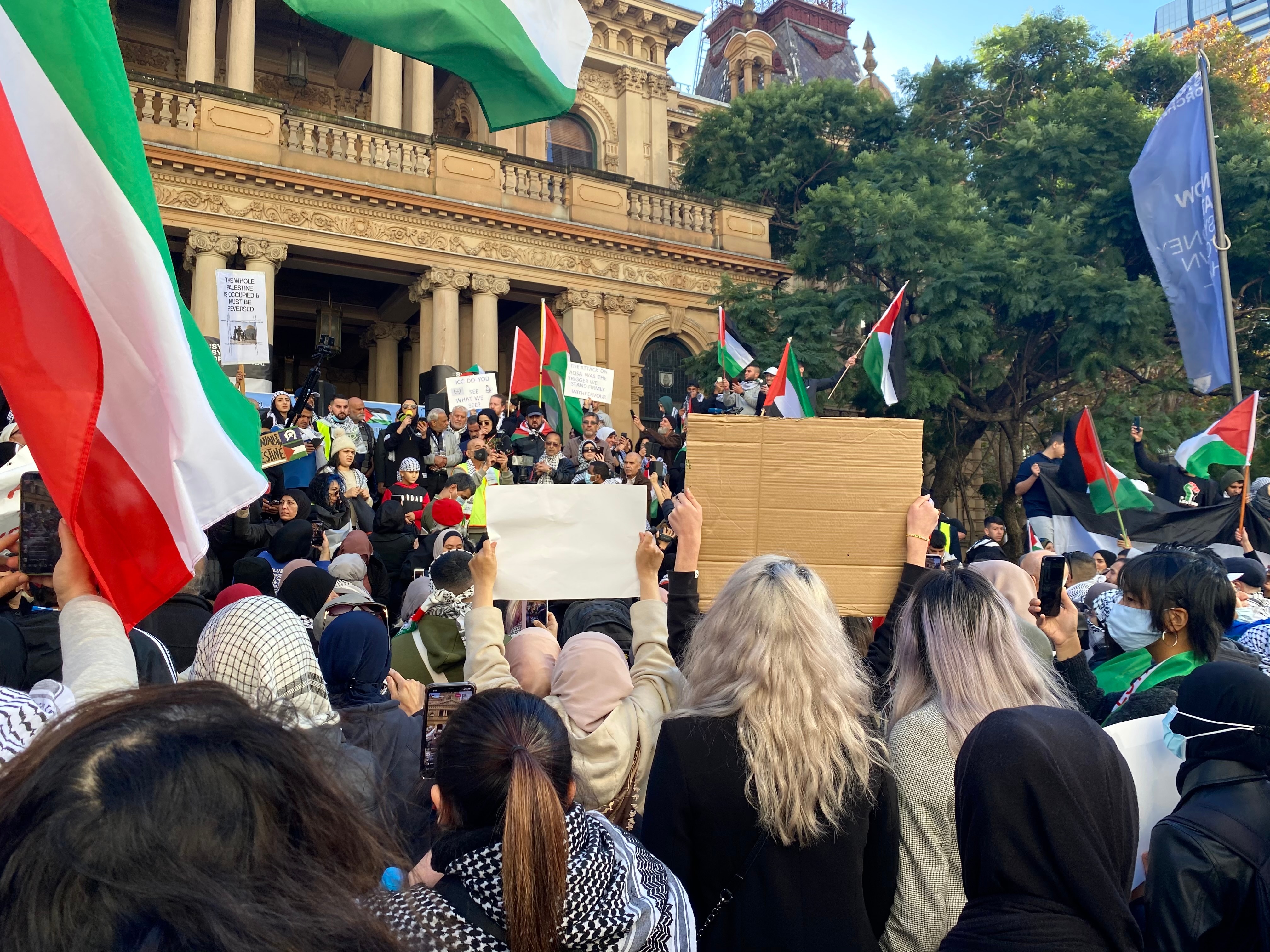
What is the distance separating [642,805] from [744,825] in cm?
71

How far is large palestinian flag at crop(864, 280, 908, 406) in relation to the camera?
1453cm

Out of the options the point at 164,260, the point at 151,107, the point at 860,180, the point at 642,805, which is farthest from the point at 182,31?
the point at 642,805

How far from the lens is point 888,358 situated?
14969 millimetres

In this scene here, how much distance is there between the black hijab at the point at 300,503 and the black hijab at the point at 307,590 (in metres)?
3.84

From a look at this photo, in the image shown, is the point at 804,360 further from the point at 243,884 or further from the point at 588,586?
the point at 243,884

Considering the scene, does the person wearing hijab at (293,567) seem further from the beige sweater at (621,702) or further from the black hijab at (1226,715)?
the black hijab at (1226,715)

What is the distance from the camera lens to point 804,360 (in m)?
21.0

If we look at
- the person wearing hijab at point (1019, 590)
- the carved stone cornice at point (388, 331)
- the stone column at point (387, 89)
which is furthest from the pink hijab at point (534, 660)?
the carved stone cornice at point (388, 331)

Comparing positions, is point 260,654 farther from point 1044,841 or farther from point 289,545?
point 289,545

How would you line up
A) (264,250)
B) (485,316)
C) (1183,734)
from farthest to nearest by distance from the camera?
(485,316) < (264,250) < (1183,734)

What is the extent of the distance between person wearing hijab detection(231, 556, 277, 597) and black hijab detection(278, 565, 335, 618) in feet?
1.94

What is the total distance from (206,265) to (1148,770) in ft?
65.4

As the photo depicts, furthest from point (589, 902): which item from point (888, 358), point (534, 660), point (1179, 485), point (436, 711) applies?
point (888, 358)

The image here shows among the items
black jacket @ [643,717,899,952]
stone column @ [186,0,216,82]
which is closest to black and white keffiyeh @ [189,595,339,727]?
black jacket @ [643,717,899,952]
